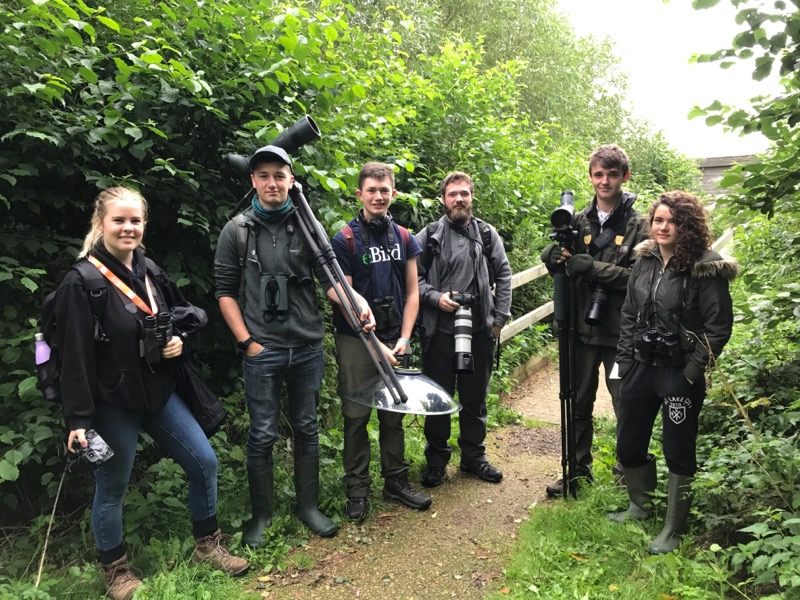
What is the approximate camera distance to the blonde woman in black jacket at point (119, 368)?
2291mm

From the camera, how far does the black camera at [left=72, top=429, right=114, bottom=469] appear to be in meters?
2.26

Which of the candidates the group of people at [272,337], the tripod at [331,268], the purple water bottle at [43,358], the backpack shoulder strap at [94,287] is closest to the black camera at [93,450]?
the group of people at [272,337]

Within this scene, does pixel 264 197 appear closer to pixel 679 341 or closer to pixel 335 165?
pixel 335 165

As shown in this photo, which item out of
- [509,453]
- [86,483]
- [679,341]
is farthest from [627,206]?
[86,483]

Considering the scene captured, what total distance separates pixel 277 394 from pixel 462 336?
124cm

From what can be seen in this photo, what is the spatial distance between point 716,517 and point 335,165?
3.03m

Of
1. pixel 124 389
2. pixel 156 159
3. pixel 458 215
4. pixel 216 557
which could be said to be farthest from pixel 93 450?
pixel 458 215

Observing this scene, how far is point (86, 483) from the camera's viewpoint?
3.10 meters

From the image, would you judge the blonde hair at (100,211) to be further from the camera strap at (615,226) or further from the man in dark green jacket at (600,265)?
the camera strap at (615,226)

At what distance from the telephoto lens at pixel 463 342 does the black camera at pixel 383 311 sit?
469 millimetres

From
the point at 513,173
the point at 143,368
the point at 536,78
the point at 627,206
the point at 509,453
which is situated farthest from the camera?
the point at 536,78

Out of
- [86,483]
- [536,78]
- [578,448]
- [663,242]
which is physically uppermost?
[536,78]

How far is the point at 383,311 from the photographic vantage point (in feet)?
11.1

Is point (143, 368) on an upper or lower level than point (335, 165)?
lower
